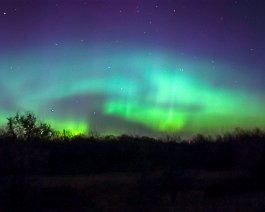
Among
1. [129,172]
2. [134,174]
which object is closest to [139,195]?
[134,174]

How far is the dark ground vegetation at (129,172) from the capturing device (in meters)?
28.6

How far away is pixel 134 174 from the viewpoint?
46.8 m

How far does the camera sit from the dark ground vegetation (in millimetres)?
28562

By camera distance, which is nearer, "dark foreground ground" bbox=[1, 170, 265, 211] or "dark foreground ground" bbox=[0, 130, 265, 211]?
"dark foreground ground" bbox=[1, 170, 265, 211]

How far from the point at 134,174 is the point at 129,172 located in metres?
3.65

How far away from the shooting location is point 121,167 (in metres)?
54.6

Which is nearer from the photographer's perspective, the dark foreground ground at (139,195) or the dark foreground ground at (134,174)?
the dark foreground ground at (139,195)

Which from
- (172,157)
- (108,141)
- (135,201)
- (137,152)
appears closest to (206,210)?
(135,201)

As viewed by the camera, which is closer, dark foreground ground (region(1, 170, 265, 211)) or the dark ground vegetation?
dark foreground ground (region(1, 170, 265, 211))

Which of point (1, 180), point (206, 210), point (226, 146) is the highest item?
point (226, 146)

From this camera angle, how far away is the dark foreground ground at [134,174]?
2844 cm

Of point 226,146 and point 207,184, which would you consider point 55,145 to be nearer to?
point 226,146

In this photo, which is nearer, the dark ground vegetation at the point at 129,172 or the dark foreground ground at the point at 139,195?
the dark foreground ground at the point at 139,195

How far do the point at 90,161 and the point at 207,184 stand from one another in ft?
61.7
